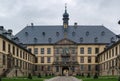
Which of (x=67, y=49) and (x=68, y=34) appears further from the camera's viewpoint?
(x=68, y=34)

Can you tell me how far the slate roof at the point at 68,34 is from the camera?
91312 mm

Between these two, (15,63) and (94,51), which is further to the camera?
(94,51)

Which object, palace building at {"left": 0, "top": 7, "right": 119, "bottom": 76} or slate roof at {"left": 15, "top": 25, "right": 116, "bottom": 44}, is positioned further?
slate roof at {"left": 15, "top": 25, "right": 116, "bottom": 44}

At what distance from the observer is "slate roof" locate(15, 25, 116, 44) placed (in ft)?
300

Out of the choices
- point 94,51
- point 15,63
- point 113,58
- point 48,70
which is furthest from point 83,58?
point 15,63

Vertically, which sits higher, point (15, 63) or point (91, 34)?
point (91, 34)

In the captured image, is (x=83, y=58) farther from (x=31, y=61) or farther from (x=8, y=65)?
(x=8, y=65)

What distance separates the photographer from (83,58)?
297 ft

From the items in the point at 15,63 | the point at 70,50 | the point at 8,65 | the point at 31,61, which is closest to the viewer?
the point at 8,65

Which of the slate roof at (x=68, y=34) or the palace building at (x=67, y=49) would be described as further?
the slate roof at (x=68, y=34)

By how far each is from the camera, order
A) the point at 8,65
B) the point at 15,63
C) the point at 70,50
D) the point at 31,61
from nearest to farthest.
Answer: the point at 8,65, the point at 15,63, the point at 31,61, the point at 70,50

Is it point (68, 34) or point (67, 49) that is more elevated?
point (68, 34)

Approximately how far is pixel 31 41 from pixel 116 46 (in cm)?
3403

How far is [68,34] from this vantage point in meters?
93.4
